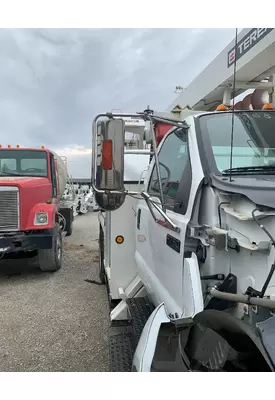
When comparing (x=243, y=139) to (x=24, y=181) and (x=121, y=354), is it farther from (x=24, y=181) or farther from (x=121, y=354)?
(x=24, y=181)

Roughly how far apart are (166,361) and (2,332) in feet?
8.99

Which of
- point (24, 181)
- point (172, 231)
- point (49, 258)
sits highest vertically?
point (24, 181)

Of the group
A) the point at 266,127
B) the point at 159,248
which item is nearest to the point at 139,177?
the point at 159,248

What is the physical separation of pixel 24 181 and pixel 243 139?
4.51 m

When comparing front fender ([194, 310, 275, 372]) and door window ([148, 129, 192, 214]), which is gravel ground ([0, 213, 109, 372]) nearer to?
door window ([148, 129, 192, 214])

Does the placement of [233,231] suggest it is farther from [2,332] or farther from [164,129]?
[2,332]

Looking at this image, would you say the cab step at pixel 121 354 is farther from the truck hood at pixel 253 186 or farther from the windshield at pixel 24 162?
the windshield at pixel 24 162

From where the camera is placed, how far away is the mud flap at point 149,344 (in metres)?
1.64

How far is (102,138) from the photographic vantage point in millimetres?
1995

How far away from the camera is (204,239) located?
1.79 meters

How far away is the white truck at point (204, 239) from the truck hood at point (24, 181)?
Result: 3.30 meters

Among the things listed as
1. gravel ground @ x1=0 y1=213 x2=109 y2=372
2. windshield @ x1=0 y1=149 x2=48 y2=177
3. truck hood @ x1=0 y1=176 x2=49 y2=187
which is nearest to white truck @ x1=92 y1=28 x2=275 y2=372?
gravel ground @ x1=0 y1=213 x2=109 y2=372

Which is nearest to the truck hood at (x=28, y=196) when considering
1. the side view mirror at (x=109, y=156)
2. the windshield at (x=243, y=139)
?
the side view mirror at (x=109, y=156)

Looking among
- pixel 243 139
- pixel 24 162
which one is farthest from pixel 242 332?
pixel 24 162
